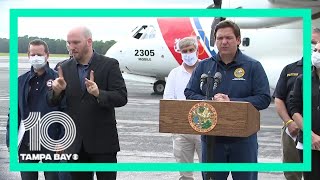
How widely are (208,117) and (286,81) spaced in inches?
52.8

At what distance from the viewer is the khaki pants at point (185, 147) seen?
610cm

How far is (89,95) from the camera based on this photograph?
15.8ft

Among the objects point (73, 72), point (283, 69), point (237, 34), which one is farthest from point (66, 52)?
point (283, 69)

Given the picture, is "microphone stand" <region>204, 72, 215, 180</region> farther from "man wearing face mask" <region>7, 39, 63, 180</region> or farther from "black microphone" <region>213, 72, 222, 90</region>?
"man wearing face mask" <region>7, 39, 63, 180</region>

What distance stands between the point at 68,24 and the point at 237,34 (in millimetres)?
1395

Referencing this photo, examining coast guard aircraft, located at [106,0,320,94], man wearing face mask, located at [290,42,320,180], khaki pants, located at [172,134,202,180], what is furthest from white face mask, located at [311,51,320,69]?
khaki pants, located at [172,134,202,180]

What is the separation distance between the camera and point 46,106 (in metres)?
4.91

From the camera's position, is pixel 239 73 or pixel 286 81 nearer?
pixel 239 73

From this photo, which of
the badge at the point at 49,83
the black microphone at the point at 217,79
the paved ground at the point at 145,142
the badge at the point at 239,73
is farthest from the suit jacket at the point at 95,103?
the paved ground at the point at 145,142

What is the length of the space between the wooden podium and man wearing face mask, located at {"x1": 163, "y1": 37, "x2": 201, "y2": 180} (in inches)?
34.1

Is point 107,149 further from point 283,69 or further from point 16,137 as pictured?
point 283,69

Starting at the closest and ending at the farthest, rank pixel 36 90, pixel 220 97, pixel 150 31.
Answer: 1. pixel 220 97
2. pixel 36 90
3. pixel 150 31

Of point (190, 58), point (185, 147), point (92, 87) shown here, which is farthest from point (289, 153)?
point (92, 87)

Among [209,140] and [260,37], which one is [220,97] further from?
[260,37]
